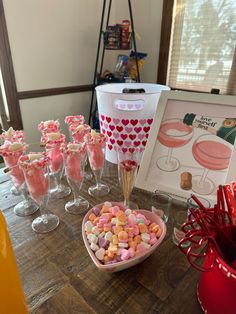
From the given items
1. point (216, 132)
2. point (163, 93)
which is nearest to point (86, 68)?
point (163, 93)

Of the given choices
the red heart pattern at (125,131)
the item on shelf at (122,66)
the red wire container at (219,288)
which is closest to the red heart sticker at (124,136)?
the red heart pattern at (125,131)

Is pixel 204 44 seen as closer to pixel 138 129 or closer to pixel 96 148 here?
pixel 138 129

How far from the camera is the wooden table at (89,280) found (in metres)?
0.43

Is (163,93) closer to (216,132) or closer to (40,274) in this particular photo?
(216,132)

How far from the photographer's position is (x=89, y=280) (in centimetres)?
48

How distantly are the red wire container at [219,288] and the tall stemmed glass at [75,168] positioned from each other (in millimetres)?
402

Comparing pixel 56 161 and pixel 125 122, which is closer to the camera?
pixel 56 161

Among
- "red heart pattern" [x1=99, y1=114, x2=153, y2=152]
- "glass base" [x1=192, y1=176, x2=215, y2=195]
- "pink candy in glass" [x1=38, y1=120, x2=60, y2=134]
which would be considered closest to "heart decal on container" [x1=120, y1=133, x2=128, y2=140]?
"red heart pattern" [x1=99, y1=114, x2=153, y2=152]

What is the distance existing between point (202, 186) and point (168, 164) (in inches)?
5.0

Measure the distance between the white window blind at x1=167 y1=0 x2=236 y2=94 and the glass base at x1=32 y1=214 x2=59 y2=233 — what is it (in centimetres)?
152

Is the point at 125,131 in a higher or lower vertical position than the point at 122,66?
lower

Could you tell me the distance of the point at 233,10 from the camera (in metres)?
1.45

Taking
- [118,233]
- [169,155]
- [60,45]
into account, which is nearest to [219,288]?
[118,233]

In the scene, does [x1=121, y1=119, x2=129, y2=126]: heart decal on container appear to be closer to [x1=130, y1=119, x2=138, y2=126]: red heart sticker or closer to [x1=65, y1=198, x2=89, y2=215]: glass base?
[x1=130, y1=119, x2=138, y2=126]: red heart sticker
